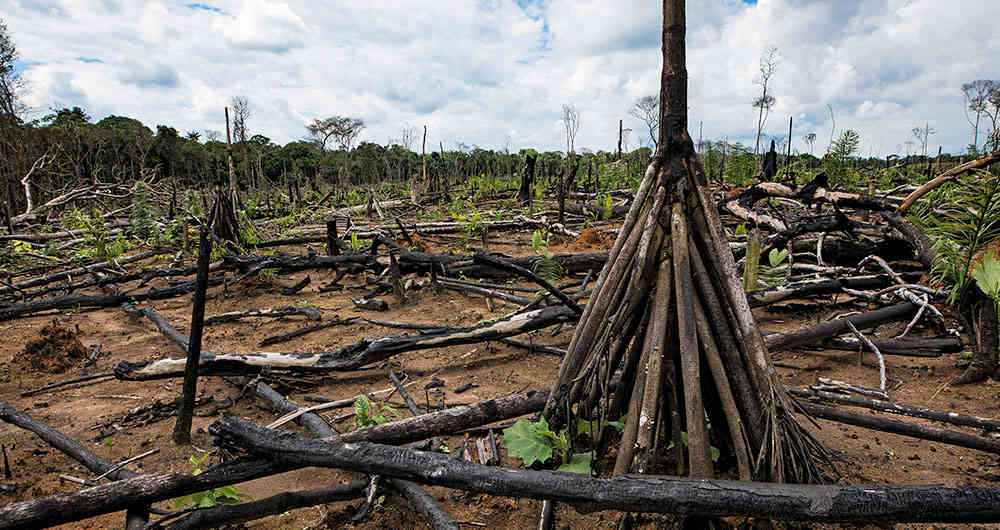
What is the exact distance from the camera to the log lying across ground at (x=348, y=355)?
11.8 feet

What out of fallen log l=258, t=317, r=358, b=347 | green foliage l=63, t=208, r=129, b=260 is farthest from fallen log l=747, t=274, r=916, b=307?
green foliage l=63, t=208, r=129, b=260


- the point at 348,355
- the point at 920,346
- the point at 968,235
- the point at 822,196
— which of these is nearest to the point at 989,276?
the point at 968,235

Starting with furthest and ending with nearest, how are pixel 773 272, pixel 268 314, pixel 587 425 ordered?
pixel 268 314
pixel 773 272
pixel 587 425

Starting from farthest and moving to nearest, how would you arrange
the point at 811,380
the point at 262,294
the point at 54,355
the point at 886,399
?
the point at 262,294
the point at 54,355
the point at 811,380
the point at 886,399

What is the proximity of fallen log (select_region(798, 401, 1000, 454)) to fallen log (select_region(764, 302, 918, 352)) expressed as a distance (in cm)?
87

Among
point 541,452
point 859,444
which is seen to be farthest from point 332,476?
point 859,444

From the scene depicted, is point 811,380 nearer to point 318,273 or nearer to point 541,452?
point 541,452

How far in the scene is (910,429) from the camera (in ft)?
8.36

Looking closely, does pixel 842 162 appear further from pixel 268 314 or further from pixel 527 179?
pixel 268 314

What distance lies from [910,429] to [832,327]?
4.83 ft

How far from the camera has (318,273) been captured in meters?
8.30

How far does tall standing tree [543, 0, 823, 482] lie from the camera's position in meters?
2.16

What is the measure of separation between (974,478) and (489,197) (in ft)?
59.4

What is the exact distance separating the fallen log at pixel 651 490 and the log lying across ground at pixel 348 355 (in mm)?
1815
